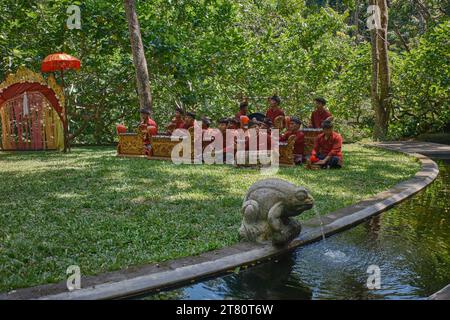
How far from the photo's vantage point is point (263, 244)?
4070 mm

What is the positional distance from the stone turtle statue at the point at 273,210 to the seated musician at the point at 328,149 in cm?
484

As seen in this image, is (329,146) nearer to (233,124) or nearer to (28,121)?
(233,124)

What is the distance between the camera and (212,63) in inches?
613

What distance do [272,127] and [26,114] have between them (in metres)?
8.21

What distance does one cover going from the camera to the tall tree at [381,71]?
15.3 metres

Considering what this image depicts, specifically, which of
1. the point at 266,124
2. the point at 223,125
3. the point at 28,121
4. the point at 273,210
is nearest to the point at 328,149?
the point at 266,124

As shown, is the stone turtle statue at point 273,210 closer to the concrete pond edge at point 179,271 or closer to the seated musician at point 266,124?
the concrete pond edge at point 179,271

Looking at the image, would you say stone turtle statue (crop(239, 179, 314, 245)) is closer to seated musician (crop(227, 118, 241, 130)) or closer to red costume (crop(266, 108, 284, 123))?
seated musician (crop(227, 118, 241, 130))

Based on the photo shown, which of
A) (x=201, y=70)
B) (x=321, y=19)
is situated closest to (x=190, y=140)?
(x=201, y=70)

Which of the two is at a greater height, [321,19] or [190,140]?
[321,19]

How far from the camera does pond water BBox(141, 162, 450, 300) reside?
3.24 meters

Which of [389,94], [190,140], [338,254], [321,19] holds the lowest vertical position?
[338,254]

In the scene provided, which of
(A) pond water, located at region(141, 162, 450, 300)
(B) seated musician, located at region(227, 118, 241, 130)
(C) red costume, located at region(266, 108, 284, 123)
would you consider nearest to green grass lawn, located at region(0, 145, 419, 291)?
(A) pond water, located at region(141, 162, 450, 300)

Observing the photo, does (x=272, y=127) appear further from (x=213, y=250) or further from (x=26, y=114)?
(x=26, y=114)
